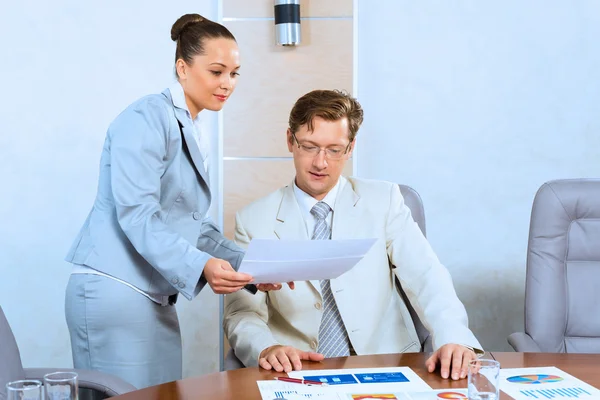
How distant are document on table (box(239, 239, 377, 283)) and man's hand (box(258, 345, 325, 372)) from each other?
0.20m

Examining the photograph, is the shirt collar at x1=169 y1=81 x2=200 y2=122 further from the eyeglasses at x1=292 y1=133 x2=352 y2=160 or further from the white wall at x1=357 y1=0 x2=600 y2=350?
the white wall at x1=357 y1=0 x2=600 y2=350

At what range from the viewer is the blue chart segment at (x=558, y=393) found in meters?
1.69

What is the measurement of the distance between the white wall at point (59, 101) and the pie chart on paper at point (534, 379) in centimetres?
236

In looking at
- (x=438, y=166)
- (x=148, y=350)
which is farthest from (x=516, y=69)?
(x=148, y=350)

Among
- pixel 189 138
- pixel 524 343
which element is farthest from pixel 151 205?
pixel 524 343

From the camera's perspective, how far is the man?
2512mm

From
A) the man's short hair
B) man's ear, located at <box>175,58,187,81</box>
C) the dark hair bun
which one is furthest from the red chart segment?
the dark hair bun

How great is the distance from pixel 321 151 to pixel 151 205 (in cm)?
61

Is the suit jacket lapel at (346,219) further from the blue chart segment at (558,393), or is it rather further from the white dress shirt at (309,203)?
the blue chart segment at (558,393)

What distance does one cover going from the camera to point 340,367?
1955 millimetres

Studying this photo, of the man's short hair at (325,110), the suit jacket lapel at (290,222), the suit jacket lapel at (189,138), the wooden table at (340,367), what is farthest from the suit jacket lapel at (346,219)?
the wooden table at (340,367)

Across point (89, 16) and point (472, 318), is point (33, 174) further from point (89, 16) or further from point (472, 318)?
point (472, 318)

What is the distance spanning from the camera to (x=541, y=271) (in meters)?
2.84

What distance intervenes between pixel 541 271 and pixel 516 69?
133cm
